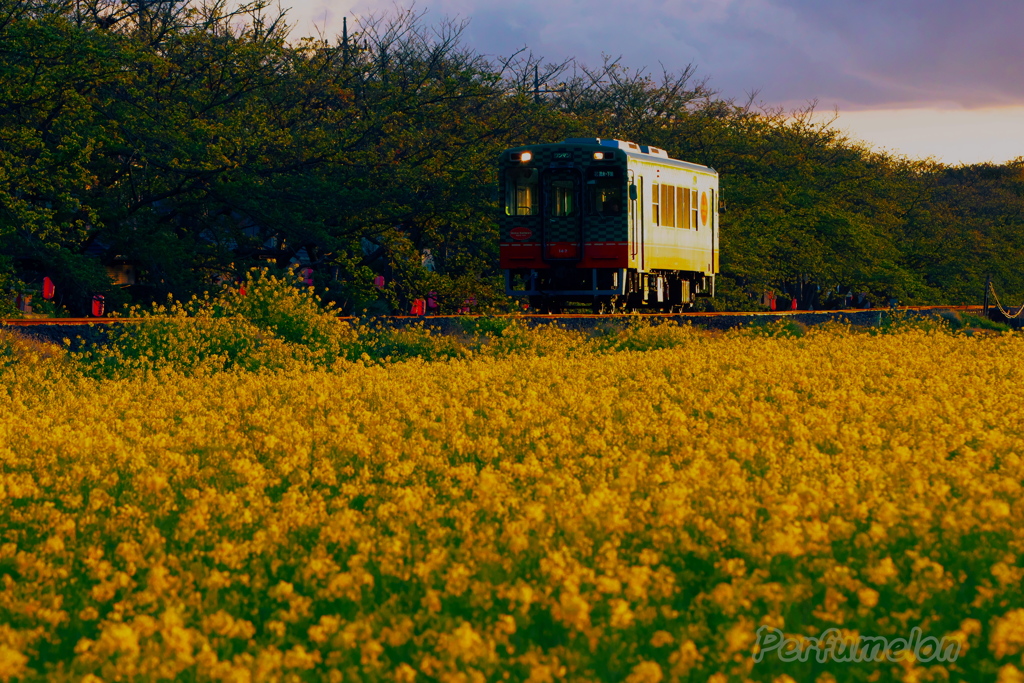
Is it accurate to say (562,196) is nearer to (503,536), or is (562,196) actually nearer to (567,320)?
(567,320)

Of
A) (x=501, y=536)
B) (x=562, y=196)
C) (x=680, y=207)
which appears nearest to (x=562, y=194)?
(x=562, y=196)

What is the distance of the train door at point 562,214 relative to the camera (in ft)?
66.1

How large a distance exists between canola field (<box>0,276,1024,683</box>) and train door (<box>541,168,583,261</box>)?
10.0 meters

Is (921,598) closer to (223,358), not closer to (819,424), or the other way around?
(819,424)

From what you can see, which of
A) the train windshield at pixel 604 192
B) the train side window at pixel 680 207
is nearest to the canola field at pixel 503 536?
the train windshield at pixel 604 192

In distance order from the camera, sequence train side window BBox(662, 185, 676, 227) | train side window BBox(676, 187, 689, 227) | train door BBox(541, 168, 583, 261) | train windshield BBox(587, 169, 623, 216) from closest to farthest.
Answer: train windshield BBox(587, 169, 623, 216) → train door BBox(541, 168, 583, 261) → train side window BBox(662, 185, 676, 227) → train side window BBox(676, 187, 689, 227)

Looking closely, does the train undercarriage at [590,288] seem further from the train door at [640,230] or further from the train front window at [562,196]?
the train front window at [562,196]

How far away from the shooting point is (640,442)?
7.96m

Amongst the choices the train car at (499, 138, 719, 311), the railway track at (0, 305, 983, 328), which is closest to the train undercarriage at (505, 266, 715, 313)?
the train car at (499, 138, 719, 311)

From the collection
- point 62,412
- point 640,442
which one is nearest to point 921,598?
point 640,442

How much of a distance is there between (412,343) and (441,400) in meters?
5.42

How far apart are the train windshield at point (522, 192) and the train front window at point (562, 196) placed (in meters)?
0.28

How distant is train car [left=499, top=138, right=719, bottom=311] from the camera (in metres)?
19.9

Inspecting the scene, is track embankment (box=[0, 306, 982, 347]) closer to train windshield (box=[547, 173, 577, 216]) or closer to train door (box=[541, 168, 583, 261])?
train door (box=[541, 168, 583, 261])
